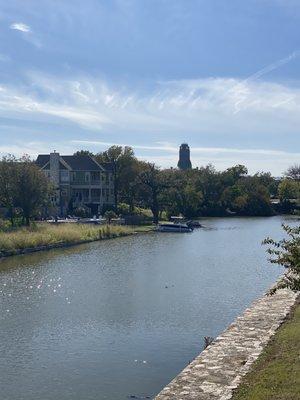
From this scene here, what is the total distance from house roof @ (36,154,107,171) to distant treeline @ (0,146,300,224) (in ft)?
15.2

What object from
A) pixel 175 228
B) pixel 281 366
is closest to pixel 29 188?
pixel 175 228

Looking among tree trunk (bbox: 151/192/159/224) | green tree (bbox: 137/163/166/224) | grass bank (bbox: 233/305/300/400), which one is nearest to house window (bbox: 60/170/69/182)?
green tree (bbox: 137/163/166/224)

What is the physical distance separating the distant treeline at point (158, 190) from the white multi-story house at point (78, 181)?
2.62 metres

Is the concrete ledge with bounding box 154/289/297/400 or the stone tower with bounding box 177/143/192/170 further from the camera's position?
the stone tower with bounding box 177/143/192/170

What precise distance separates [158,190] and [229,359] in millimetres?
63761

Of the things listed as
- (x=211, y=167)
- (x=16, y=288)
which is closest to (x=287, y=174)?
(x=211, y=167)

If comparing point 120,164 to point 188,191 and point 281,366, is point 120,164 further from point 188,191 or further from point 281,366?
point 281,366

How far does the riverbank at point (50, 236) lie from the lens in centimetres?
4091

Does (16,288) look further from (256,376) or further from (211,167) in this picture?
(211,167)

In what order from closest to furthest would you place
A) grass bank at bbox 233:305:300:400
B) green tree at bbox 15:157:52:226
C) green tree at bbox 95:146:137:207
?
grass bank at bbox 233:305:300:400
green tree at bbox 15:157:52:226
green tree at bbox 95:146:137:207

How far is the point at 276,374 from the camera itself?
34.8 ft

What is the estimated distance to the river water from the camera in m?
14.0

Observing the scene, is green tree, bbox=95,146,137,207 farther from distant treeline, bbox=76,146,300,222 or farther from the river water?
the river water

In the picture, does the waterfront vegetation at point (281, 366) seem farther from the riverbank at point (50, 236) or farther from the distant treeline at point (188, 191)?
the distant treeline at point (188, 191)
